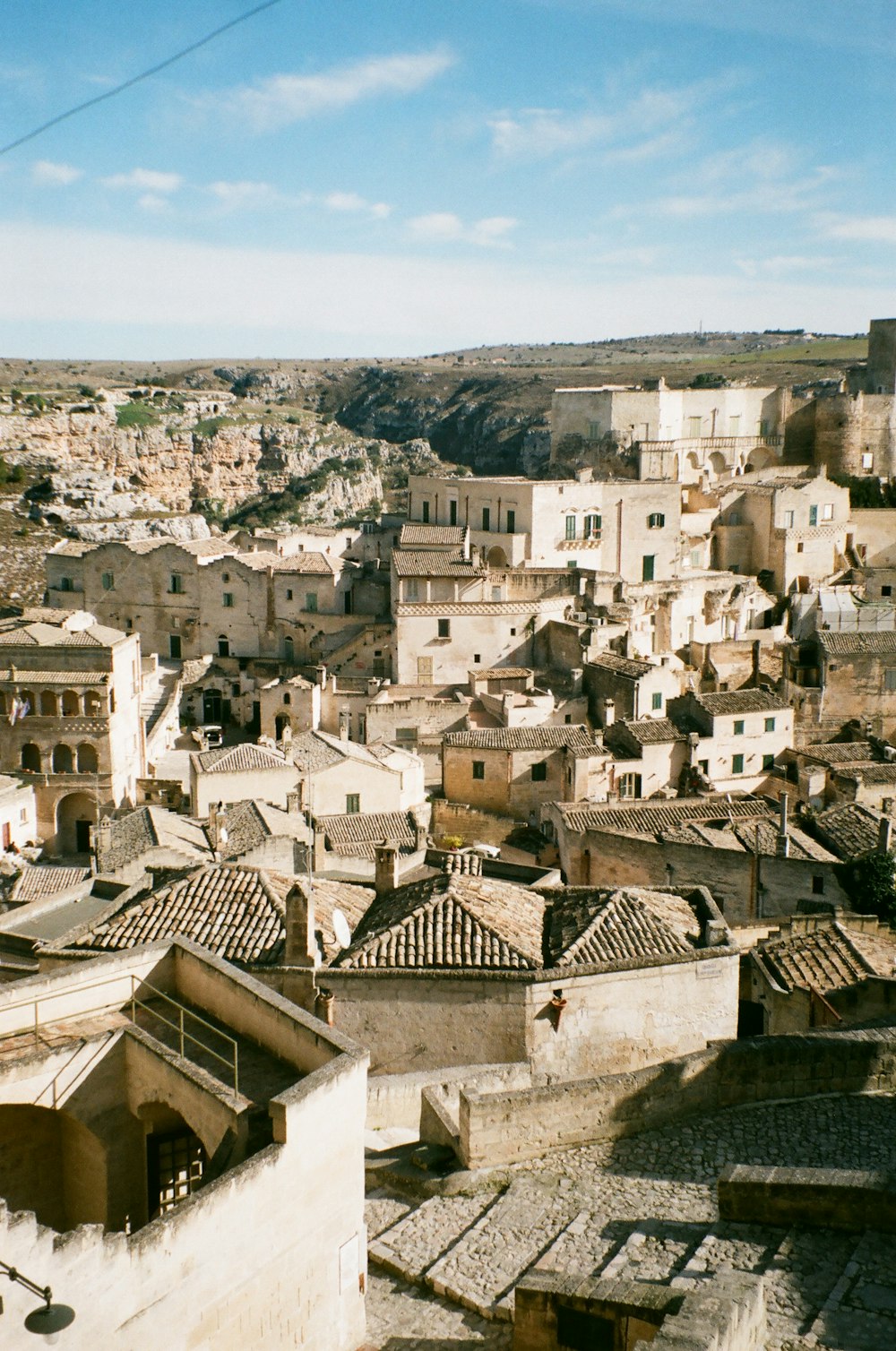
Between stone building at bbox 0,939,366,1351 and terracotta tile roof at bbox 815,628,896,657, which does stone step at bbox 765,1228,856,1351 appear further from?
terracotta tile roof at bbox 815,628,896,657

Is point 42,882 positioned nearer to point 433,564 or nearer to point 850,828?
point 850,828

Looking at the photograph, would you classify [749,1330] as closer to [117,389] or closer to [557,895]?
[557,895]

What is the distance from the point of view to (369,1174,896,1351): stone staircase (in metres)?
8.79

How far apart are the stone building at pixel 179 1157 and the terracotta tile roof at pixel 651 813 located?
17.9 meters

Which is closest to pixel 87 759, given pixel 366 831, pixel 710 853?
pixel 366 831

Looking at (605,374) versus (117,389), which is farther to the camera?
(605,374)

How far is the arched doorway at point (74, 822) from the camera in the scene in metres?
33.2

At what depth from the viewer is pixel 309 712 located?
127 feet

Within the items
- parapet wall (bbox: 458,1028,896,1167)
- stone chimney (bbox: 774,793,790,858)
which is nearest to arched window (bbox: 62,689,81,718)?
stone chimney (bbox: 774,793,790,858)

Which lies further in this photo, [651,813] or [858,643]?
[858,643]

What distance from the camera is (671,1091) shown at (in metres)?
13.1

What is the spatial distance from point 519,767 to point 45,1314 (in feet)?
87.3

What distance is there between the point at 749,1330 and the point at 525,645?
32.1 meters

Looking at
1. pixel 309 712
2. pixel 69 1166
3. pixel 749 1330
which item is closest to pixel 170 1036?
pixel 69 1166
